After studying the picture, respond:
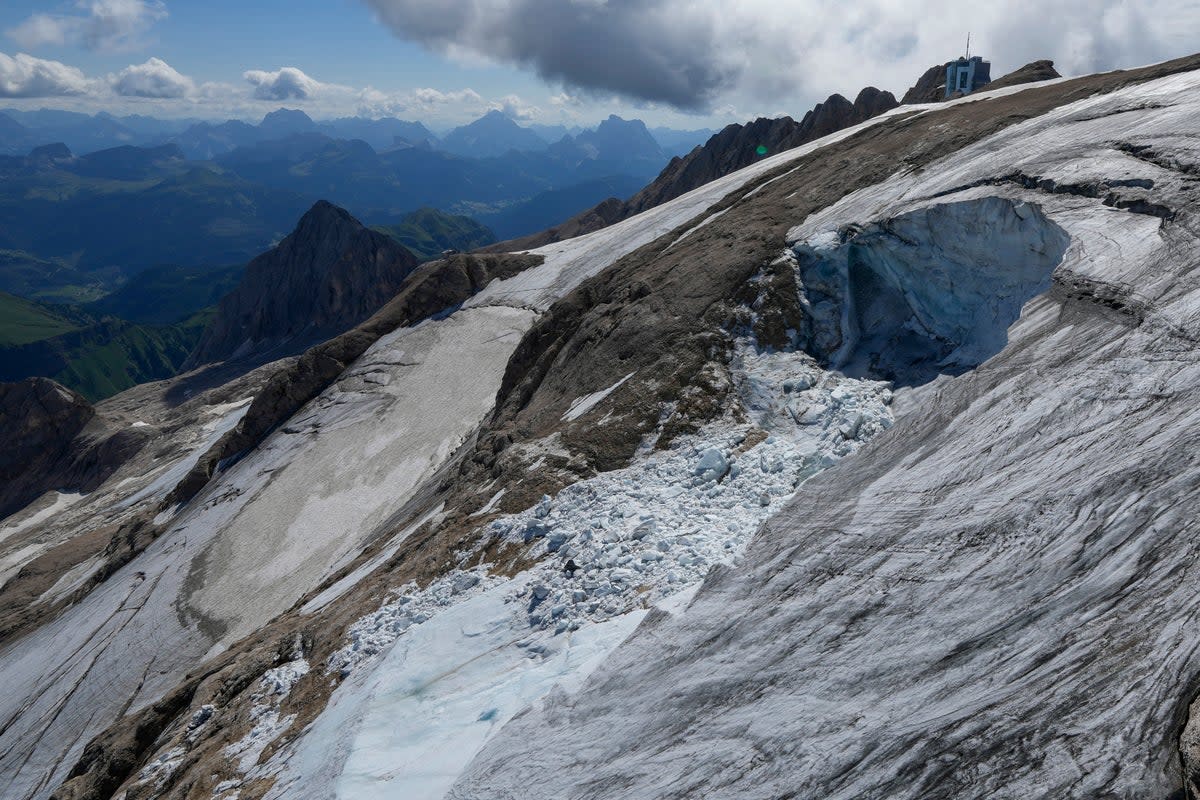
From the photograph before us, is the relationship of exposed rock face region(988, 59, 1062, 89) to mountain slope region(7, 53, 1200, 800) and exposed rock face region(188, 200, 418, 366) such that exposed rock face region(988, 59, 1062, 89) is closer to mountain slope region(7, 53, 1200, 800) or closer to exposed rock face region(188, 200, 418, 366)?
mountain slope region(7, 53, 1200, 800)

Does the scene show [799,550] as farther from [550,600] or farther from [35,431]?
→ [35,431]

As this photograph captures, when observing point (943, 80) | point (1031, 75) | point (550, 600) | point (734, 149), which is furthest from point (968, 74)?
point (550, 600)

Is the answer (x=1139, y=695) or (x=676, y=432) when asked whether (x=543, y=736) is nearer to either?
(x=1139, y=695)

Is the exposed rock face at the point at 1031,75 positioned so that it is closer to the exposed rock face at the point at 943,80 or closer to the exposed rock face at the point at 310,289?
the exposed rock face at the point at 943,80

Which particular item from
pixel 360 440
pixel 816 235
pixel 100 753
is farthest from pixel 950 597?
pixel 360 440

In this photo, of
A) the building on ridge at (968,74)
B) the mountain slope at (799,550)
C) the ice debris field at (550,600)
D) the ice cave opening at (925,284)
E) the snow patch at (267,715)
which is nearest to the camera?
the mountain slope at (799,550)

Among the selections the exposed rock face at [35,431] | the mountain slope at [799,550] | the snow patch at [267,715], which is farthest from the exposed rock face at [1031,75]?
the exposed rock face at [35,431]
